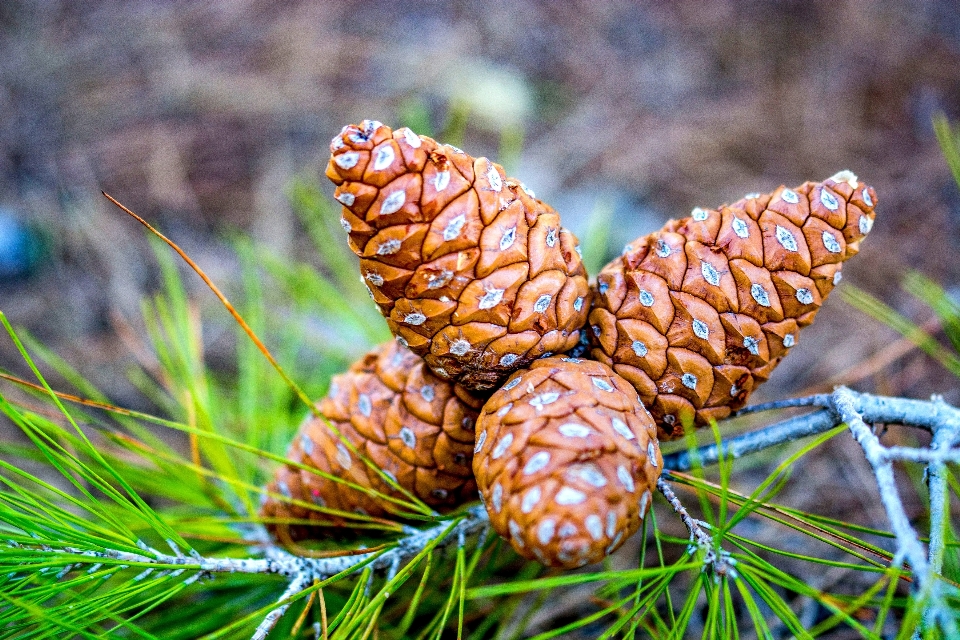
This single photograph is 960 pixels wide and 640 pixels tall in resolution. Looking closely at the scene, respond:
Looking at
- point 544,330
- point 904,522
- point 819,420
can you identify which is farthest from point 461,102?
point 904,522

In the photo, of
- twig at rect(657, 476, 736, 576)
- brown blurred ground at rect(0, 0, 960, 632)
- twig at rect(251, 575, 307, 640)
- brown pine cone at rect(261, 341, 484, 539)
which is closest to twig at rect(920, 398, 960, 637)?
twig at rect(657, 476, 736, 576)

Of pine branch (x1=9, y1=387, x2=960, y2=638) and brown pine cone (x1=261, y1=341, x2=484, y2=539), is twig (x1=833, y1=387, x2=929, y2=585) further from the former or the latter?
brown pine cone (x1=261, y1=341, x2=484, y2=539)

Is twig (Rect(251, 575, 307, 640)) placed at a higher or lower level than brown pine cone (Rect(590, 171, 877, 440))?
lower

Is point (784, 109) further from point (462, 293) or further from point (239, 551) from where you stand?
point (239, 551)

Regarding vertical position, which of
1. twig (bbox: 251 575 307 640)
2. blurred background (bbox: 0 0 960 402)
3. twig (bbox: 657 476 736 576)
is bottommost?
twig (bbox: 251 575 307 640)

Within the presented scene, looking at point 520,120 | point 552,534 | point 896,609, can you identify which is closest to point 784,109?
point 520,120

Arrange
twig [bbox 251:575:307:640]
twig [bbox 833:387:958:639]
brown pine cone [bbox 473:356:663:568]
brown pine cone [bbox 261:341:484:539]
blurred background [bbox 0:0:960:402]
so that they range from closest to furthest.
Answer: twig [bbox 833:387:958:639]
brown pine cone [bbox 473:356:663:568]
twig [bbox 251:575:307:640]
brown pine cone [bbox 261:341:484:539]
blurred background [bbox 0:0:960:402]

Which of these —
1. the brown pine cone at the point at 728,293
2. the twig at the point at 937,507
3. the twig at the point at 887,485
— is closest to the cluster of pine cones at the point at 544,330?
the brown pine cone at the point at 728,293
